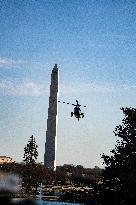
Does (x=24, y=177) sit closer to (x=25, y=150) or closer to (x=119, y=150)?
(x=25, y=150)

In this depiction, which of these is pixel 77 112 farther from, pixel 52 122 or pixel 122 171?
pixel 52 122

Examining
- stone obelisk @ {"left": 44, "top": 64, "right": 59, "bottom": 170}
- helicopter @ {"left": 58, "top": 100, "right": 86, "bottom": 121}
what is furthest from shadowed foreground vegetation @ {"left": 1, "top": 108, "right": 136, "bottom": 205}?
stone obelisk @ {"left": 44, "top": 64, "right": 59, "bottom": 170}

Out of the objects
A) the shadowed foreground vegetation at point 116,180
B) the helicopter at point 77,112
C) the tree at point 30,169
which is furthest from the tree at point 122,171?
the tree at point 30,169

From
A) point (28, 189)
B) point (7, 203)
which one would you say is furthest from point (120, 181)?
point (28, 189)

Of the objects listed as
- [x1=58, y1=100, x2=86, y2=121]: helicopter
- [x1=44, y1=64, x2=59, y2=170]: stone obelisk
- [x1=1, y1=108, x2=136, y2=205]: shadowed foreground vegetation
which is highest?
[x1=44, y1=64, x2=59, y2=170]: stone obelisk

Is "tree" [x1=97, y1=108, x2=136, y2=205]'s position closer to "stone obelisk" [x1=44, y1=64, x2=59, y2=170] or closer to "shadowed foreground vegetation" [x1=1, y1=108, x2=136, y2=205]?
"shadowed foreground vegetation" [x1=1, y1=108, x2=136, y2=205]

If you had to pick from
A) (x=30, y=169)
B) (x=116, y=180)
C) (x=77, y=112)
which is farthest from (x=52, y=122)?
(x=116, y=180)

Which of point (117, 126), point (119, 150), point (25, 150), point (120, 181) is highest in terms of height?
point (25, 150)
